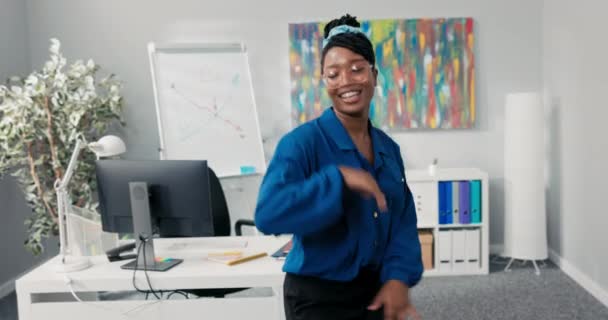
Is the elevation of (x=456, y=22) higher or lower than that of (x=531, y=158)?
higher

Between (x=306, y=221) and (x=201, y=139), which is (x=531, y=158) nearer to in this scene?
(x=201, y=139)

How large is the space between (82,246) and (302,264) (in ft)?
4.77

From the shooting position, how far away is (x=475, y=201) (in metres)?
4.04

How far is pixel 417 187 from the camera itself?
158 inches

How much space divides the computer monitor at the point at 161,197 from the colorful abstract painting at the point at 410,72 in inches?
89.2

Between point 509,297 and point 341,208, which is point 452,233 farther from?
point 341,208

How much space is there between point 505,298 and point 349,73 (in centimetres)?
279

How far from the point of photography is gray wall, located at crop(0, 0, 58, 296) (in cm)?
390

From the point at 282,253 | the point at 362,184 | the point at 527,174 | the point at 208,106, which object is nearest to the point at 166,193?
the point at 282,253

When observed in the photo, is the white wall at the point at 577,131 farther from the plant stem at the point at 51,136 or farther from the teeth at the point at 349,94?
the plant stem at the point at 51,136

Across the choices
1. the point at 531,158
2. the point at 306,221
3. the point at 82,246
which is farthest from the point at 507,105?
the point at 306,221

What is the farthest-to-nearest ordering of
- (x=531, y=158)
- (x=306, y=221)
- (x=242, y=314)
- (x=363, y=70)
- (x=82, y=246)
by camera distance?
(x=531, y=158) → (x=82, y=246) → (x=242, y=314) → (x=363, y=70) → (x=306, y=221)

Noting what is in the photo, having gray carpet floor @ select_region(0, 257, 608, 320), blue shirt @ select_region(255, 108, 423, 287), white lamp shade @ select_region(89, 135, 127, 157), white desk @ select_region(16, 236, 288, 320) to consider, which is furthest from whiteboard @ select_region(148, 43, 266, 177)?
blue shirt @ select_region(255, 108, 423, 287)

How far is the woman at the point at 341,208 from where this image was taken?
3.64 ft
